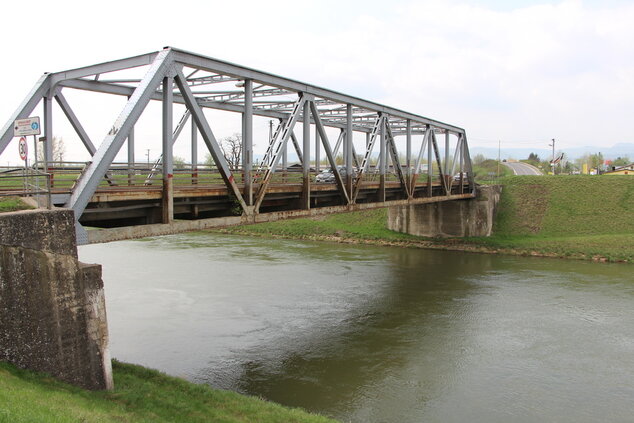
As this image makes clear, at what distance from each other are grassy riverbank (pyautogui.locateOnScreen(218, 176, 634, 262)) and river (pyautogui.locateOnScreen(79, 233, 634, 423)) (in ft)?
14.5

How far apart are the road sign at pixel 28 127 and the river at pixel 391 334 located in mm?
7245

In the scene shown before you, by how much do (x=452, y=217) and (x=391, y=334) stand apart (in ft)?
78.0

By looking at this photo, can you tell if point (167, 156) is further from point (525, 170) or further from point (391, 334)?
point (525, 170)

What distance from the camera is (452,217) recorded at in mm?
40250

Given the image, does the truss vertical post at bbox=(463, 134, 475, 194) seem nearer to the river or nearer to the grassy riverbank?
the grassy riverbank

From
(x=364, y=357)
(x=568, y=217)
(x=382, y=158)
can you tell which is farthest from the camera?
(x=568, y=217)

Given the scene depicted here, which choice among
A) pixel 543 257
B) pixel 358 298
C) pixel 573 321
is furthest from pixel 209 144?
pixel 543 257

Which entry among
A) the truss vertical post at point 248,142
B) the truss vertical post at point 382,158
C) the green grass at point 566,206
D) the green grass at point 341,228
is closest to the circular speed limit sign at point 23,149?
the truss vertical post at point 248,142

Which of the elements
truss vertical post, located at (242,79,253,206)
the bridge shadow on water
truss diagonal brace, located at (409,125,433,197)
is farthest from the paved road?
truss vertical post, located at (242,79,253,206)

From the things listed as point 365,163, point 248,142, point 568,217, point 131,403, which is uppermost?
point 248,142

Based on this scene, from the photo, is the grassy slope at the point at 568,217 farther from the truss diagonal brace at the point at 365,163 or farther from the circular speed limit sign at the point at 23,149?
the circular speed limit sign at the point at 23,149

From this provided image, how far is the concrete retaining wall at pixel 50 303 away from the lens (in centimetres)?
873

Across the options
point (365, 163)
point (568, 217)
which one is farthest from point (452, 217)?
point (365, 163)

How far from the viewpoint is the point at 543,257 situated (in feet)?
114
